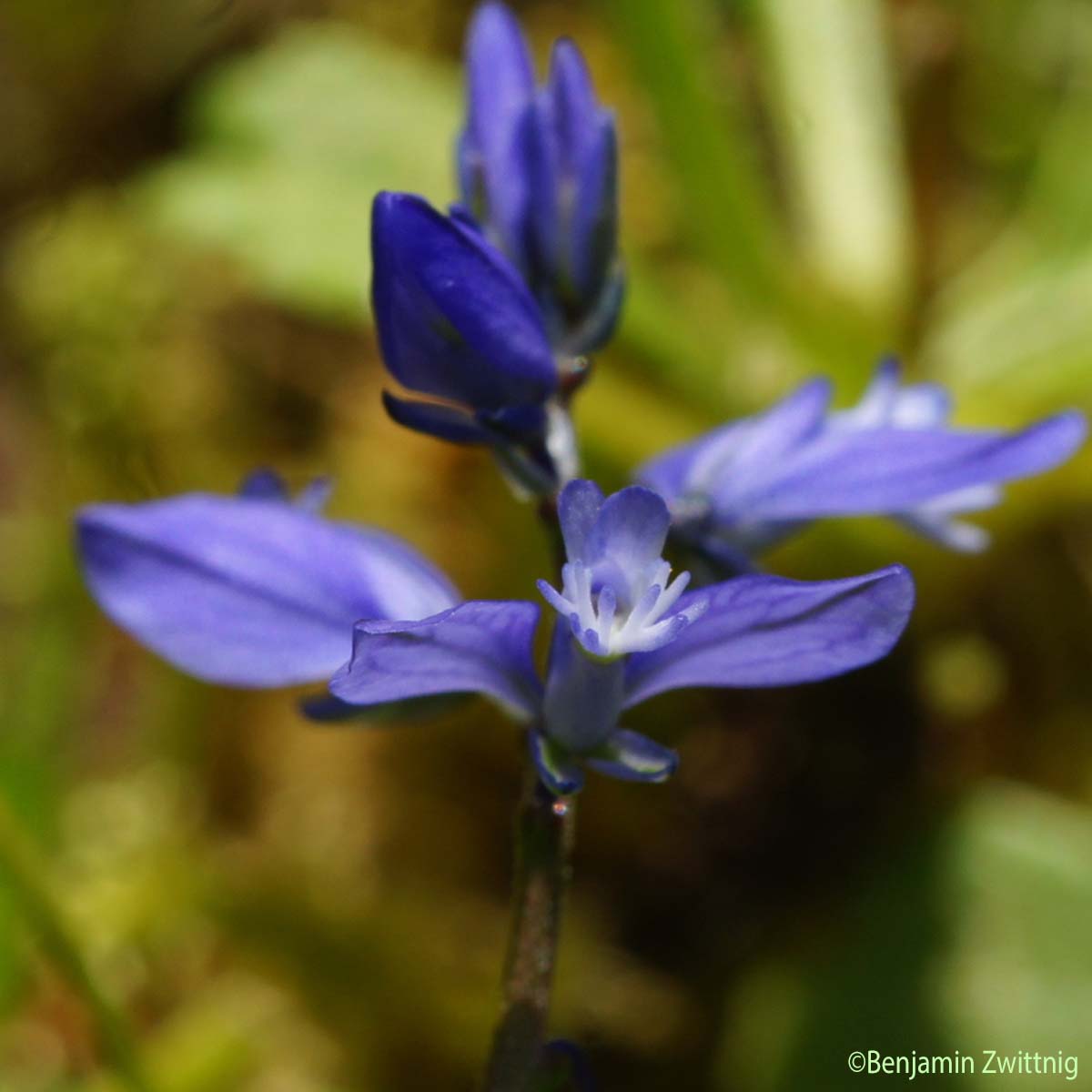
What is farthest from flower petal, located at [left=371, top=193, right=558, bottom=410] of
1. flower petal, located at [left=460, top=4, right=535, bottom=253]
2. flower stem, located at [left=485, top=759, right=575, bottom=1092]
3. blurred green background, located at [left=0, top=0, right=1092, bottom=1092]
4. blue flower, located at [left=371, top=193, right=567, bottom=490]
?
blurred green background, located at [left=0, top=0, right=1092, bottom=1092]

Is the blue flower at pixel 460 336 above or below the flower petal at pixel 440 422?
above

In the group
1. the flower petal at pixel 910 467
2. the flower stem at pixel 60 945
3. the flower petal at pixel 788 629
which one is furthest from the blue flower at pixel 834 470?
the flower stem at pixel 60 945

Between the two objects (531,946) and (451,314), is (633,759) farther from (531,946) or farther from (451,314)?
(451,314)

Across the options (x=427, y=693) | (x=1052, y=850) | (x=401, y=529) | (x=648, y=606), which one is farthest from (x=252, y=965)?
(x=648, y=606)

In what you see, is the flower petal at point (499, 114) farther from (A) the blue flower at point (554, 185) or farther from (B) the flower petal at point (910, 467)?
(B) the flower petal at point (910, 467)

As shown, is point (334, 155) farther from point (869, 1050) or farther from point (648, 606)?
point (648, 606)

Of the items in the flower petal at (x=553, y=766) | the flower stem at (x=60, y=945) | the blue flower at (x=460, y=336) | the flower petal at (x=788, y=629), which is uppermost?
the blue flower at (x=460, y=336)

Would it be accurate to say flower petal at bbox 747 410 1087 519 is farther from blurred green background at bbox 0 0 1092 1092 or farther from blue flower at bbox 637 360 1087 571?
blurred green background at bbox 0 0 1092 1092
